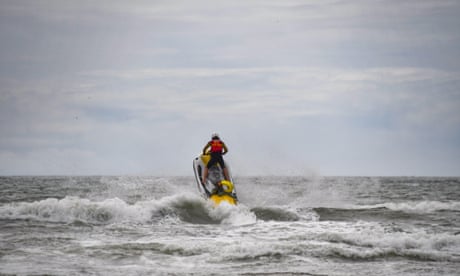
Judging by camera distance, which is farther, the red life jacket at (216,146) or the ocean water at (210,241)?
the red life jacket at (216,146)

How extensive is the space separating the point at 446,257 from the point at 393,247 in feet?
3.51

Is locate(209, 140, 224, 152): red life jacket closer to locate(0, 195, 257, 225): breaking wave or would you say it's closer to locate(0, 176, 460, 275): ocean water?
locate(0, 176, 460, 275): ocean water

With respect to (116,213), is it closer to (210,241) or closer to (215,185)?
(215,185)

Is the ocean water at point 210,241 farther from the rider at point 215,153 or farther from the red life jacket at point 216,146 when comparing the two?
the red life jacket at point 216,146

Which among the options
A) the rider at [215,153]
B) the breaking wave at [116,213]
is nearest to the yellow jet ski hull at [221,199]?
the breaking wave at [116,213]

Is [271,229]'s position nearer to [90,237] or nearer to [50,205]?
[90,237]

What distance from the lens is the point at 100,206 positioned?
16188 mm

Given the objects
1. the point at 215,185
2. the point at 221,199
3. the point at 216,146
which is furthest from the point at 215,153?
the point at 221,199

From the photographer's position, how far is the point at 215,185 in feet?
60.1

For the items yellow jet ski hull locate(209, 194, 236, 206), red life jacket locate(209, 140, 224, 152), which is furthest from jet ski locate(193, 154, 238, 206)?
red life jacket locate(209, 140, 224, 152)

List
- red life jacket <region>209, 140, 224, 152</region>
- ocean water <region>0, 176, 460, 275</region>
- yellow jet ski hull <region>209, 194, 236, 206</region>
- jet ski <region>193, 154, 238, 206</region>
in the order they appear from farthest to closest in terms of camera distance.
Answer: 1. red life jacket <region>209, 140, 224, 152</region>
2. jet ski <region>193, 154, 238, 206</region>
3. yellow jet ski hull <region>209, 194, 236, 206</region>
4. ocean water <region>0, 176, 460, 275</region>

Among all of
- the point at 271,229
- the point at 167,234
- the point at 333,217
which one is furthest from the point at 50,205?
the point at 333,217

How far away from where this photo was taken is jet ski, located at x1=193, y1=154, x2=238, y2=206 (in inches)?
655

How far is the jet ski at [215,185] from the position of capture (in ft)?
54.5
